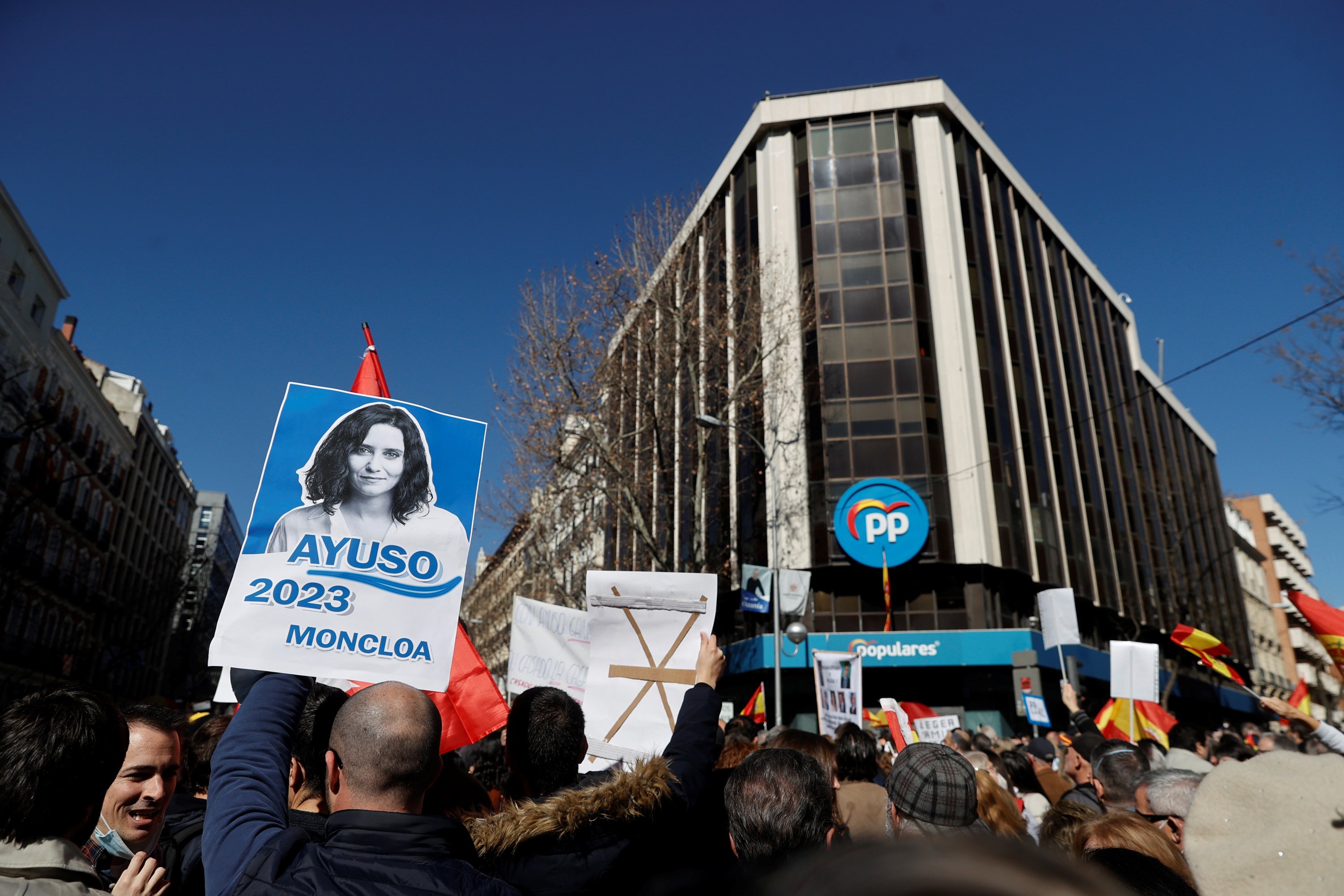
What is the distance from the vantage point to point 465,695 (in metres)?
4.64

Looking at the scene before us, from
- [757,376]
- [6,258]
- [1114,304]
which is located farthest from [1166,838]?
[1114,304]

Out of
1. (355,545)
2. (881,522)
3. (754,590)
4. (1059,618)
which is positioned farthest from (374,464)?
(881,522)

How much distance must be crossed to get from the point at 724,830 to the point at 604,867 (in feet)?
2.44

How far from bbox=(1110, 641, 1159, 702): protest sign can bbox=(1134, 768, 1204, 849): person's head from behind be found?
6657 mm

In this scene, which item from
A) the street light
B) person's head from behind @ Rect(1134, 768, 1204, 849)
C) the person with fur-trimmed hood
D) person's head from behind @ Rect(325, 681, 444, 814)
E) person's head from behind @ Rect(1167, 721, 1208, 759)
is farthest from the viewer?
the street light

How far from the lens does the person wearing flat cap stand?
3.17 metres

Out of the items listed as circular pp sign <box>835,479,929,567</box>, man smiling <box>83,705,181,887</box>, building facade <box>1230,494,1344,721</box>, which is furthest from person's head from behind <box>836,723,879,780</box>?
building facade <box>1230,494,1344,721</box>

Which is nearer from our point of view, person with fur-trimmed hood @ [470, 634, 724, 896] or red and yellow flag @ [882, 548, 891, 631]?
person with fur-trimmed hood @ [470, 634, 724, 896]

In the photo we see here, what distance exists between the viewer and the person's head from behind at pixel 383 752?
2.15m

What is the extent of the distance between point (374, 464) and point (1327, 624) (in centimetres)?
540

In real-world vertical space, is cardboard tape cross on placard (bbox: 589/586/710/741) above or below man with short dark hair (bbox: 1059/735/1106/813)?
above

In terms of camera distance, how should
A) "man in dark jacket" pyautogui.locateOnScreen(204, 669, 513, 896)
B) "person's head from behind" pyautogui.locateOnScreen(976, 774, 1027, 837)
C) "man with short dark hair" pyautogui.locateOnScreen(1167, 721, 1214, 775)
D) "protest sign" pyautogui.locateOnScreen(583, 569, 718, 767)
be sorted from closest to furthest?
"man in dark jacket" pyautogui.locateOnScreen(204, 669, 513, 896)
"person's head from behind" pyautogui.locateOnScreen(976, 774, 1027, 837)
"protest sign" pyautogui.locateOnScreen(583, 569, 718, 767)
"man with short dark hair" pyautogui.locateOnScreen(1167, 721, 1214, 775)

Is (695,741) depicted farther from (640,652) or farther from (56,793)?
(56,793)

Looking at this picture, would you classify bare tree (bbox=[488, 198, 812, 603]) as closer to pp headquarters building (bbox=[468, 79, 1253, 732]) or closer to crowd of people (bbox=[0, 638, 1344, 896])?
pp headquarters building (bbox=[468, 79, 1253, 732])
